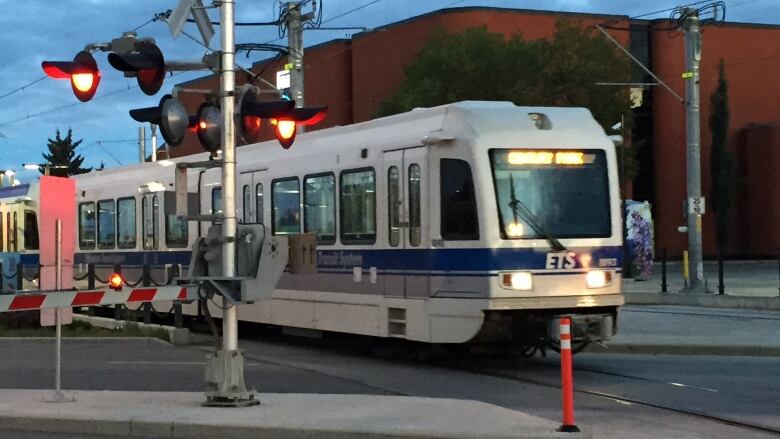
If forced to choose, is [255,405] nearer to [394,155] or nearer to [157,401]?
[157,401]

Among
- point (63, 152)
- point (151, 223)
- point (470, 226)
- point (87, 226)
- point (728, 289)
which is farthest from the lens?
point (63, 152)

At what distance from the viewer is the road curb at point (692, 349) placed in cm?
1595

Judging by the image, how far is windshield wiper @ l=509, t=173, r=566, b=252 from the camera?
44.1 ft

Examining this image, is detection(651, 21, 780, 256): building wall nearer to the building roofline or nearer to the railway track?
the building roofline

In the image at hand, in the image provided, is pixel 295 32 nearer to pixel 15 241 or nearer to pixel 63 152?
pixel 15 241

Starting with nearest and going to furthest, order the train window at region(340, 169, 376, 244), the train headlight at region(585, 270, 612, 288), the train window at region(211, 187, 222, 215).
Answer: the train headlight at region(585, 270, 612, 288)
the train window at region(340, 169, 376, 244)
the train window at region(211, 187, 222, 215)

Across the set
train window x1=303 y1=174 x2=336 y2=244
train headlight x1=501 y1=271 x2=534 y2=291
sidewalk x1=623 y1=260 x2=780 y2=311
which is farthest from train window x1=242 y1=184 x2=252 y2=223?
sidewalk x1=623 y1=260 x2=780 y2=311

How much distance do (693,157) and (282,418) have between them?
73.3ft

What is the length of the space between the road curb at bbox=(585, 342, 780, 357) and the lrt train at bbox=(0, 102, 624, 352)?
228 cm

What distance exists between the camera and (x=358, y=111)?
181 feet

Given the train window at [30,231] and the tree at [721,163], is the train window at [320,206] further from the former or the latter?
the tree at [721,163]

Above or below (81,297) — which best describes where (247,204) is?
above

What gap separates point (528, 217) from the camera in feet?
44.3

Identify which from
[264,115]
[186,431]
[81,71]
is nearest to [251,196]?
[264,115]
